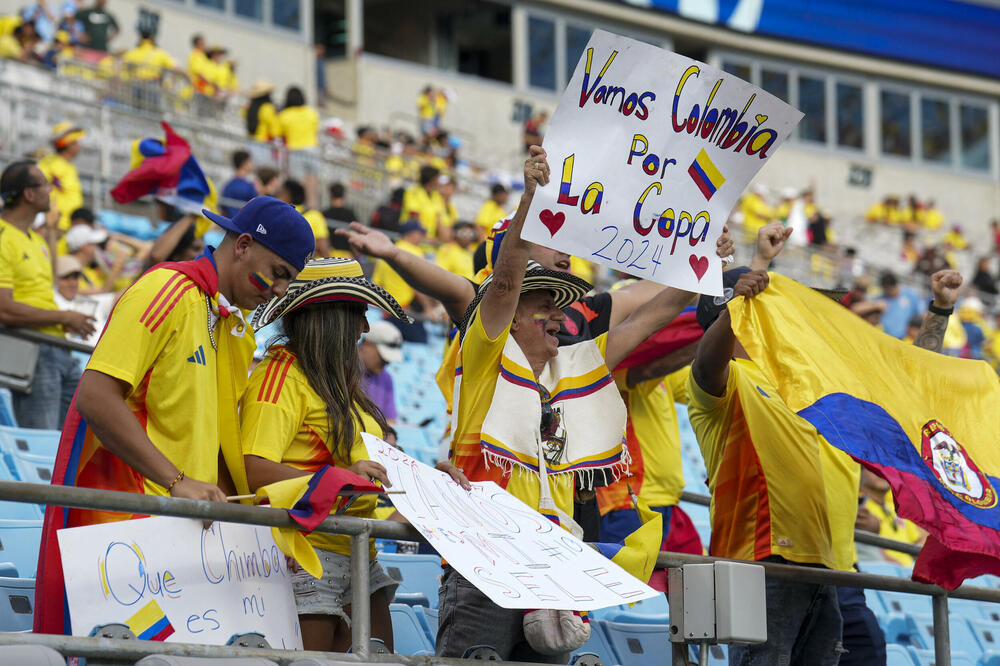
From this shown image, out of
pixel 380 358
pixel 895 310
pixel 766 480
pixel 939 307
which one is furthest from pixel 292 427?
pixel 895 310

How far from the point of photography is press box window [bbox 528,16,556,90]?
27547 mm

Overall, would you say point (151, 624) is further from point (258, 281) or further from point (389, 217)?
point (389, 217)

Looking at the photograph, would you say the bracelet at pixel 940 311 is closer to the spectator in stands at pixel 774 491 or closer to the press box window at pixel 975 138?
the spectator in stands at pixel 774 491

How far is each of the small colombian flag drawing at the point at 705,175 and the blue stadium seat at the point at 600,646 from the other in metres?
1.63

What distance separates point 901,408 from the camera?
4.66 metres

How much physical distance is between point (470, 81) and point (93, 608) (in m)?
24.0

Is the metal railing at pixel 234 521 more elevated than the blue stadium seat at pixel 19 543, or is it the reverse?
the metal railing at pixel 234 521

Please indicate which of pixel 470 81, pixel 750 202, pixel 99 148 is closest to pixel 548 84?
pixel 470 81

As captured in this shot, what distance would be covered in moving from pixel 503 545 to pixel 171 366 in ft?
3.42

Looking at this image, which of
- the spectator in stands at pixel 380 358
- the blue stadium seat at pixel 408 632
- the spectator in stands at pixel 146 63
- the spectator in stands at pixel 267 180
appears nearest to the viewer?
the blue stadium seat at pixel 408 632

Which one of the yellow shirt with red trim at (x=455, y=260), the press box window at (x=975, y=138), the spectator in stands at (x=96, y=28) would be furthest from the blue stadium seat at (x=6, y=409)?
the press box window at (x=975, y=138)

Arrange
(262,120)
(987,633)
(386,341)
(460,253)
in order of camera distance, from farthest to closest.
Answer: (262,120) → (460,253) → (386,341) → (987,633)

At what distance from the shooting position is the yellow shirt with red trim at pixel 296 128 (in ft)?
52.0

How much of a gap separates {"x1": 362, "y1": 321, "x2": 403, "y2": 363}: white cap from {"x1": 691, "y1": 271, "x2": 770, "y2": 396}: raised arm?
3.93 meters
